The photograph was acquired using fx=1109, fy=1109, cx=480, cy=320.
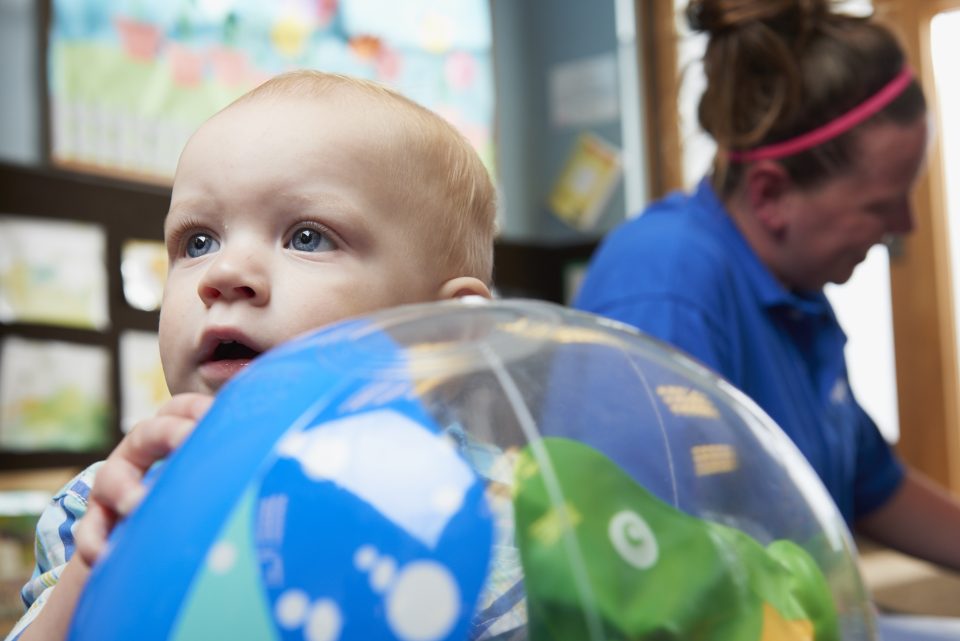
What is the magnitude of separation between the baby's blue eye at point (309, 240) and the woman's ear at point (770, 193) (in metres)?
0.91

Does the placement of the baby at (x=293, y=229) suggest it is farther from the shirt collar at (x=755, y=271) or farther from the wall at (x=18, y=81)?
the wall at (x=18, y=81)

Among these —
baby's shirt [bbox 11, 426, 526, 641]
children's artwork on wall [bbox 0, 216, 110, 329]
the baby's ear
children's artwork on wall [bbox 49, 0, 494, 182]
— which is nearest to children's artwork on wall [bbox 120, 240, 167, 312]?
children's artwork on wall [bbox 0, 216, 110, 329]

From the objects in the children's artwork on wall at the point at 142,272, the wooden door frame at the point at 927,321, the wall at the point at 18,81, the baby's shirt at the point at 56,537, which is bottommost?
the wooden door frame at the point at 927,321

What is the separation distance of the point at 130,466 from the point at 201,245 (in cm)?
24

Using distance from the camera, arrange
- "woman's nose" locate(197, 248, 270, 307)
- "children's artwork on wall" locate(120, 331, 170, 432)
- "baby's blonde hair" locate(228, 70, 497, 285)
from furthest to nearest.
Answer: "children's artwork on wall" locate(120, 331, 170, 432) → "baby's blonde hair" locate(228, 70, 497, 285) → "woman's nose" locate(197, 248, 270, 307)

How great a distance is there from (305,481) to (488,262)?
1.48 feet

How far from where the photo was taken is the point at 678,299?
1.30m

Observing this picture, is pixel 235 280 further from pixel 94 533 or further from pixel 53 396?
pixel 53 396

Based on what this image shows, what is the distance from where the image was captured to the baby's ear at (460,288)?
0.73m

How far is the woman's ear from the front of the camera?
144cm

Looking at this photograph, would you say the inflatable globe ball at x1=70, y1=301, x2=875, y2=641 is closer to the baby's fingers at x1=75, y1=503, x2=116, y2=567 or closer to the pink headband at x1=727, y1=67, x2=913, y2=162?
the baby's fingers at x1=75, y1=503, x2=116, y2=567

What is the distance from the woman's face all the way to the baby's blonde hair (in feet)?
2.48

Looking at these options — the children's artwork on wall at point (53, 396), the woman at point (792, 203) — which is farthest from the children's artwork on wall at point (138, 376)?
the woman at point (792, 203)

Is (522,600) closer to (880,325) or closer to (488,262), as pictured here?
(488,262)
